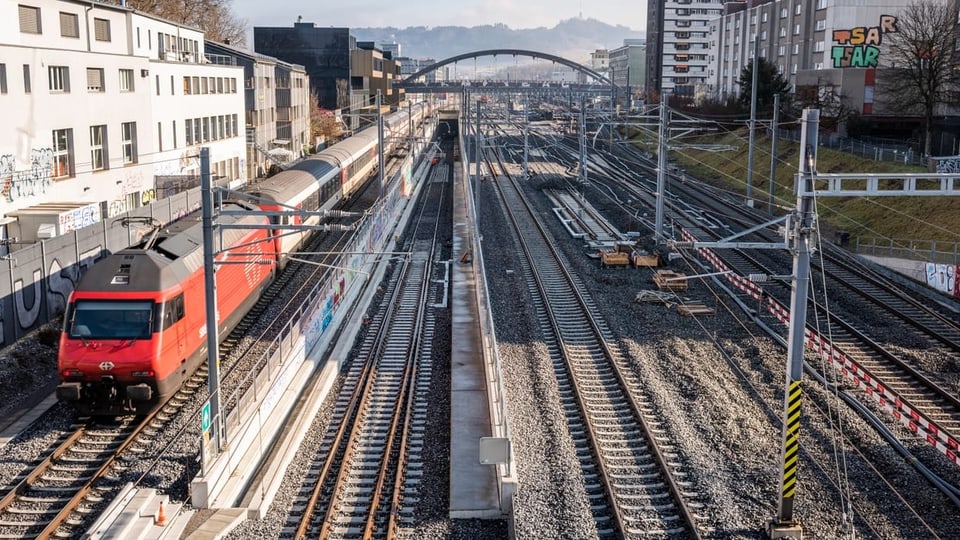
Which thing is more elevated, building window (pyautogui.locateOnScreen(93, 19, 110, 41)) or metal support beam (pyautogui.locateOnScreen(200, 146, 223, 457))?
building window (pyautogui.locateOnScreen(93, 19, 110, 41))

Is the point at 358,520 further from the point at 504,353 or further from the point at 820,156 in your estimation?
the point at 820,156

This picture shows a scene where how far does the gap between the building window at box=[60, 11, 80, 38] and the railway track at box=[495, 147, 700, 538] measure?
18043 millimetres

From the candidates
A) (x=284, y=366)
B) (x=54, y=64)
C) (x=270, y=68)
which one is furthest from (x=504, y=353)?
(x=270, y=68)

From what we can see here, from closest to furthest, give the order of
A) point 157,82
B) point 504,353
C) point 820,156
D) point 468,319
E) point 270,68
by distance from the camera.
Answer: point 504,353
point 468,319
point 157,82
point 820,156
point 270,68

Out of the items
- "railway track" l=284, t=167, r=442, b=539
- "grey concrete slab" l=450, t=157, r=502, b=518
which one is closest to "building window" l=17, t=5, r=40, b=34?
"railway track" l=284, t=167, r=442, b=539

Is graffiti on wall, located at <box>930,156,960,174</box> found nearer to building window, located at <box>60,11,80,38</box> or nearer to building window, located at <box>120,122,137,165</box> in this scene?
building window, located at <box>120,122,137,165</box>

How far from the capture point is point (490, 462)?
12.9 meters

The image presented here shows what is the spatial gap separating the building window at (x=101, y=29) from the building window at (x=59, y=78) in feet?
14.7

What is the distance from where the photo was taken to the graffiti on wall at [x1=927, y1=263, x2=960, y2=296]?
25922 mm

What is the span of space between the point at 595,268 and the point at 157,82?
19.9 m

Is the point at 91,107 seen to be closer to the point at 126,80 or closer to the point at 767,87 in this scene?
the point at 126,80

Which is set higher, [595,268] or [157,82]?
[157,82]

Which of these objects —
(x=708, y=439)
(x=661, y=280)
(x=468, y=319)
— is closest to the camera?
(x=708, y=439)

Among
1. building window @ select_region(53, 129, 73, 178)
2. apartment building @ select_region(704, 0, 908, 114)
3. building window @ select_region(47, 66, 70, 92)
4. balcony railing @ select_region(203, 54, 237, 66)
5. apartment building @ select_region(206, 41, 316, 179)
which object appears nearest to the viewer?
building window @ select_region(47, 66, 70, 92)
